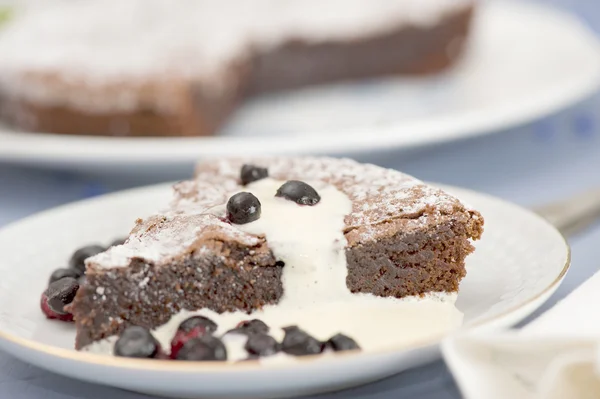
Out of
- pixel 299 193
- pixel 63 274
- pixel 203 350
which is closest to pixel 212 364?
pixel 203 350

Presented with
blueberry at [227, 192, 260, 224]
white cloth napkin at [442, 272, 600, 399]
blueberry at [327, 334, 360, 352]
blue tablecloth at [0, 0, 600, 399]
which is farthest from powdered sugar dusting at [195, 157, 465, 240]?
blue tablecloth at [0, 0, 600, 399]

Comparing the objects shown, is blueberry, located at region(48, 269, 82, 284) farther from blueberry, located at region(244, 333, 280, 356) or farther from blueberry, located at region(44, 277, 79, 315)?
blueberry, located at region(244, 333, 280, 356)

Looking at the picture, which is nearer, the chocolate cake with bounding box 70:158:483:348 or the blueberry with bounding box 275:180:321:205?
the chocolate cake with bounding box 70:158:483:348

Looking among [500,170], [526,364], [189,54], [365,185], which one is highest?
[189,54]

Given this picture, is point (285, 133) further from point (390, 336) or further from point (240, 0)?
point (390, 336)

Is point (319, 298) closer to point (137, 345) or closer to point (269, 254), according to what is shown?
point (269, 254)

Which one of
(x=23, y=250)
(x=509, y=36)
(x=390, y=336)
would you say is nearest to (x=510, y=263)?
(x=390, y=336)
